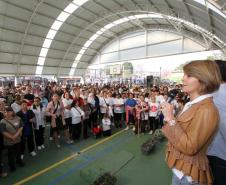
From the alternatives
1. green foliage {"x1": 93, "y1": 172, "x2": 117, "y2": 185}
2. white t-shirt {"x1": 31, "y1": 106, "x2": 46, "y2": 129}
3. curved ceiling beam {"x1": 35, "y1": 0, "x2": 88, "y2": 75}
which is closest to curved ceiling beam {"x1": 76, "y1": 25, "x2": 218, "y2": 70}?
curved ceiling beam {"x1": 35, "y1": 0, "x2": 88, "y2": 75}

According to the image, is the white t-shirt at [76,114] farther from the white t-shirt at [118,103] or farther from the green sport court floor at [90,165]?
the white t-shirt at [118,103]

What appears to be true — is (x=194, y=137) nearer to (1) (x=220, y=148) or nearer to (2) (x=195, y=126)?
(2) (x=195, y=126)

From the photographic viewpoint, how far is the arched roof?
19969 millimetres

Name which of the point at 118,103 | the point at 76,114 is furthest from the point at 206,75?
the point at 118,103

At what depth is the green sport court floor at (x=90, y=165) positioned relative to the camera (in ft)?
15.6

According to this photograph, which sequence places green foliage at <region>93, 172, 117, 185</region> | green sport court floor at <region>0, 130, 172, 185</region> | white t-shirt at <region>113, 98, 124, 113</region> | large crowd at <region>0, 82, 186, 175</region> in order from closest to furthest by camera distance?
green foliage at <region>93, 172, 117, 185</region>
green sport court floor at <region>0, 130, 172, 185</region>
large crowd at <region>0, 82, 186, 175</region>
white t-shirt at <region>113, 98, 124, 113</region>

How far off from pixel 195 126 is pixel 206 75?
0.36 metres

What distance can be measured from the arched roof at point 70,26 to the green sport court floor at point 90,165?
1464 centimetres

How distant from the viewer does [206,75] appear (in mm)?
1398

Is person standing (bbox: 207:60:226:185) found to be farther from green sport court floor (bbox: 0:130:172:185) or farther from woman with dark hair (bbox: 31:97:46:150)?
woman with dark hair (bbox: 31:97:46:150)

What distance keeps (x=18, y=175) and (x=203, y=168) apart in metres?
4.82

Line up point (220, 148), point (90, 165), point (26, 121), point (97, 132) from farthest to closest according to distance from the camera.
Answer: point (97, 132), point (26, 121), point (90, 165), point (220, 148)

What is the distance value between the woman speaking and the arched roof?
1770cm

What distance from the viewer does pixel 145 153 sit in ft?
20.7
